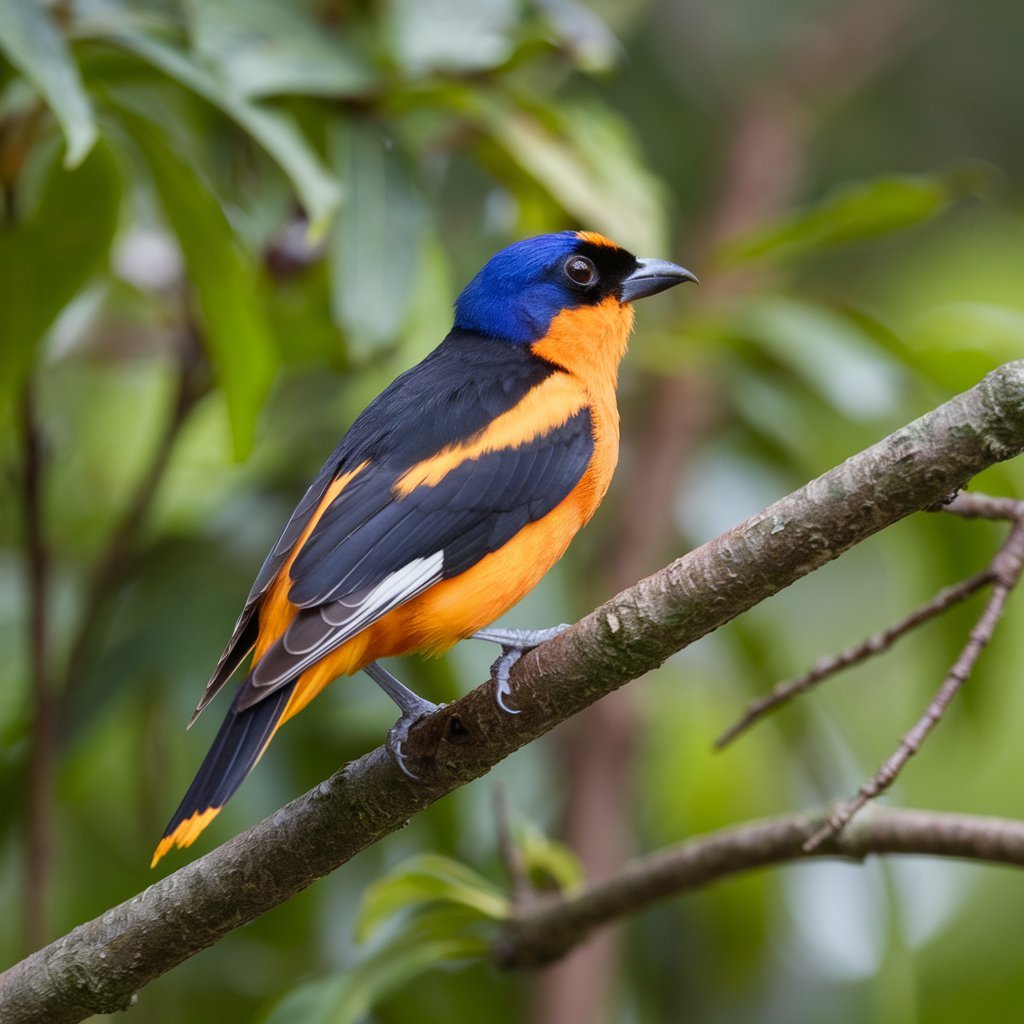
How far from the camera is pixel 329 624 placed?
2.60m

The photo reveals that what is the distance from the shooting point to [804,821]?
2668 millimetres

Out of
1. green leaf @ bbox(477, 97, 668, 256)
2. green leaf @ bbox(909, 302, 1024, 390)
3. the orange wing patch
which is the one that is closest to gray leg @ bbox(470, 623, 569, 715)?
the orange wing patch

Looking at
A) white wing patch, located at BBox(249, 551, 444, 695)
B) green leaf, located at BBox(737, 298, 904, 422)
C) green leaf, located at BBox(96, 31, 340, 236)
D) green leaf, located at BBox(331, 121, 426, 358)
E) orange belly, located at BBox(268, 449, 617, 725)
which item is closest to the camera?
white wing patch, located at BBox(249, 551, 444, 695)

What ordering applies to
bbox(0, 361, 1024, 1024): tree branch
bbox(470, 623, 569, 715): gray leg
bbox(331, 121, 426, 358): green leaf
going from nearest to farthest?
1. bbox(0, 361, 1024, 1024): tree branch
2. bbox(470, 623, 569, 715): gray leg
3. bbox(331, 121, 426, 358): green leaf

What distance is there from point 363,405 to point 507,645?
1.22 m

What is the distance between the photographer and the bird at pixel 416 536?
2.56m

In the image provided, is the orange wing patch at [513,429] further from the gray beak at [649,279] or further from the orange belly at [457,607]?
the gray beak at [649,279]

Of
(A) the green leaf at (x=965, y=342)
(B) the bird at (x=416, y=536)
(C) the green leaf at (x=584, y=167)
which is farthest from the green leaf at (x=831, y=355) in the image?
(B) the bird at (x=416, y=536)

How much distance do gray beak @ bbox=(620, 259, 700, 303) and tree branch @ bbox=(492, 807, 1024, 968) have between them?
141 centimetres

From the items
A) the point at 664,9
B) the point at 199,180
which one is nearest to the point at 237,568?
the point at 199,180

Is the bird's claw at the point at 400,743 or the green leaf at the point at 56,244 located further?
the green leaf at the point at 56,244

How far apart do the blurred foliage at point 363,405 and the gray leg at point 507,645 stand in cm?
47

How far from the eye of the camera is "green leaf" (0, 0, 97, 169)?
2.63m

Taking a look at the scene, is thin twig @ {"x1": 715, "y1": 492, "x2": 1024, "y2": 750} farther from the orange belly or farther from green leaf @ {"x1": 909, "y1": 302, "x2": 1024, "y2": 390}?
green leaf @ {"x1": 909, "y1": 302, "x2": 1024, "y2": 390}
